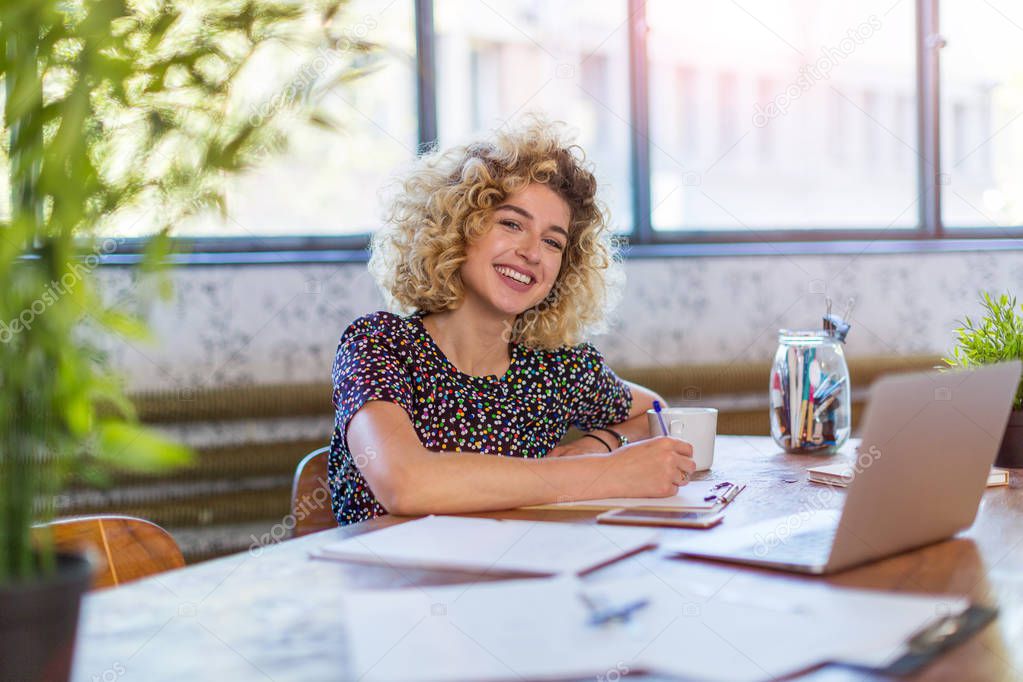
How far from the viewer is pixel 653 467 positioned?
1.37 m

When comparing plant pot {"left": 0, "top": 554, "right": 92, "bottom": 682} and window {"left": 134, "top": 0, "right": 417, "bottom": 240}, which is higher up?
window {"left": 134, "top": 0, "right": 417, "bottom": 240}

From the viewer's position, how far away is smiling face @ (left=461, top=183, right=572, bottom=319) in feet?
5.97

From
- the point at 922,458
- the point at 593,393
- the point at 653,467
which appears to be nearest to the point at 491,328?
the point at 593,393

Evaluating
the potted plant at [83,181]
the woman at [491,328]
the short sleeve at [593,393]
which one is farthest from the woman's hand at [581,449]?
the potted plant at [83,181]

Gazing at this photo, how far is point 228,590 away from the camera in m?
0.94

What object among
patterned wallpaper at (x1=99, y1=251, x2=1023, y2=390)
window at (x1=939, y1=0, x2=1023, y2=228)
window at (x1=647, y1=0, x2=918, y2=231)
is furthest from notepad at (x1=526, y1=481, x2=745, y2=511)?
window at (x1=939, y1=0, x2=1023, y2=228)

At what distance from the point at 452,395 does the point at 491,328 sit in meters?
0.19

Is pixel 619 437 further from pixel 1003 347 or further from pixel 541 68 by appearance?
pixel 541 68

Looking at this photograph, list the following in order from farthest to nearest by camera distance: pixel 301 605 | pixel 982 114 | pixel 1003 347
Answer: pixel 982 114
pixel 1003 347
pixel 301 605

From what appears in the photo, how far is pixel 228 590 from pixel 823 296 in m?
2.69

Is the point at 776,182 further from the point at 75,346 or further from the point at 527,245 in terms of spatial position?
the point at 75,346

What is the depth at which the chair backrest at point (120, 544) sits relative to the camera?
4.13 ft

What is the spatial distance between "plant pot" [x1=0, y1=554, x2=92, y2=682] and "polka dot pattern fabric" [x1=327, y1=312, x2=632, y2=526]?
29.4 inches

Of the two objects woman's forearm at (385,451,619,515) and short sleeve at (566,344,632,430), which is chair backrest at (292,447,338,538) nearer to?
woman's forearm at (385,451,619,515)
